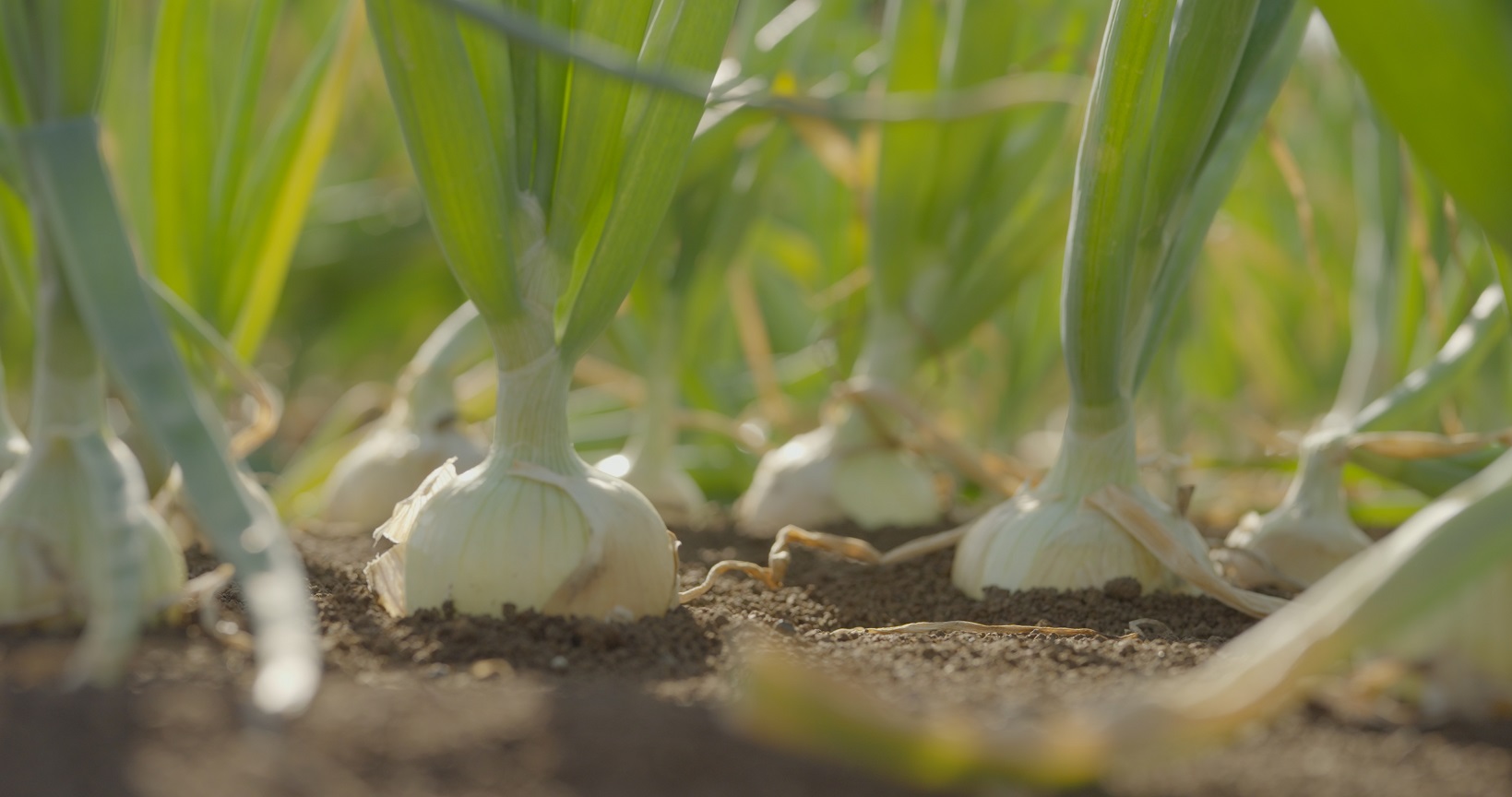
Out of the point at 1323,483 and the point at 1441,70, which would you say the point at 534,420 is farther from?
the point at 1323,483

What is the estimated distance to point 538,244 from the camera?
0.73 meters

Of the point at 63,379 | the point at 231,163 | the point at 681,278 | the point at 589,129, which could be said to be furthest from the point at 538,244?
the point at 681,278

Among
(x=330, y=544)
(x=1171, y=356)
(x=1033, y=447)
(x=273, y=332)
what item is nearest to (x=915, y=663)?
(x=330, y=544)

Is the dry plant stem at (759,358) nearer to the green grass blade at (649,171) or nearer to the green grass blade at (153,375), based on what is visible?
the green grass blade at (649,171)

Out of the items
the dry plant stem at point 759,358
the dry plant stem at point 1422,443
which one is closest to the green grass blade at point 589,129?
the dry plant stem at point 1422,443

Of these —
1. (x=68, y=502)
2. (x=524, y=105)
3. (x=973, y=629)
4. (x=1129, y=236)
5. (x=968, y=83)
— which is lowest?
(x=973, y=629)

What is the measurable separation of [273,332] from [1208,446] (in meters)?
1.85

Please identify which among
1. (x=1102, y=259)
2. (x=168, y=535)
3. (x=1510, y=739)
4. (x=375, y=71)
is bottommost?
(x=1510, y=739)

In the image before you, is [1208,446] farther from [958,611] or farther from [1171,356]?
[958,611]

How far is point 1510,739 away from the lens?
0.47 m

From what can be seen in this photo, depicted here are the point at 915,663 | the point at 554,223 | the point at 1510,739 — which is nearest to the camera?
the point at 1510,739

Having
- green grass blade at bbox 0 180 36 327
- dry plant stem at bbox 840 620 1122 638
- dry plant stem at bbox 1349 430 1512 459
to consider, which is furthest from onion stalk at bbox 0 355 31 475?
dry plant stem at bbox 1349 430 1512 459

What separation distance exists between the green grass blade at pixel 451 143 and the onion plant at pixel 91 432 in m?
0.14

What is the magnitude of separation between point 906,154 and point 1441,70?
0.70 metres
